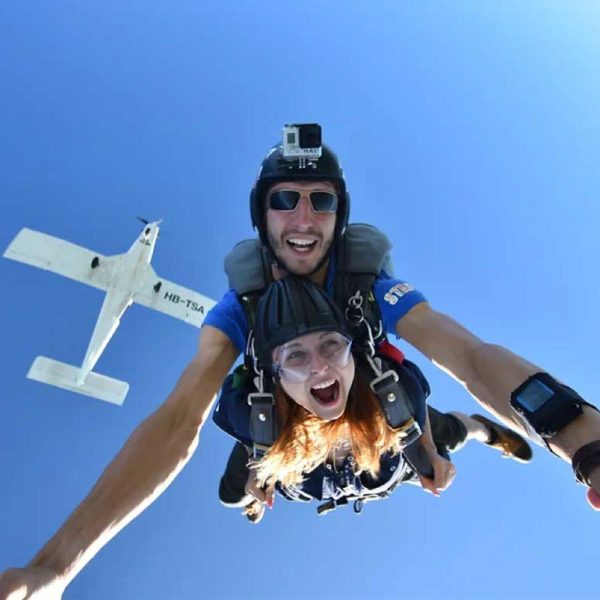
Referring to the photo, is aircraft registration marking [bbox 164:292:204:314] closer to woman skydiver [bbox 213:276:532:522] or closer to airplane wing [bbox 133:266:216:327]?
airplane wing [bbox 133:266:216:327]

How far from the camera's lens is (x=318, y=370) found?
3650 mm

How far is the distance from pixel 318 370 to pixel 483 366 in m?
1.05

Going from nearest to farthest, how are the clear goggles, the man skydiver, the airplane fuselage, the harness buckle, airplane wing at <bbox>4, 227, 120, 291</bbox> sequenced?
the man skydiver → the clear goggles → the harness buckle → airplane wing at <bbox>4, 227, 120, 291</bbox> → the airplane fuselage

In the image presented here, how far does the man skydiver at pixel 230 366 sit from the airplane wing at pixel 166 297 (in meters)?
11.9

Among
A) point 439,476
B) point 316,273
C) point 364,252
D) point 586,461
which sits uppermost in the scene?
point 364,252

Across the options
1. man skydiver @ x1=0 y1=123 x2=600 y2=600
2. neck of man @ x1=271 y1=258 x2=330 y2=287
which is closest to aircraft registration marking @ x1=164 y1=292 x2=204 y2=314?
man skydiver @ x1=0 y1=123 x2=600 y2=600

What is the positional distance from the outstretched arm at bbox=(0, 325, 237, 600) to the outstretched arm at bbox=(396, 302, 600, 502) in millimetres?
1499

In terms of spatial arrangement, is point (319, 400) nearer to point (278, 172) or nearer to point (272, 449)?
point (272, 449)

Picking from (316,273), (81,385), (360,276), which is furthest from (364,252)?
(81,385)

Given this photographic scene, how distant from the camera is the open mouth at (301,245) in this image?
15.3 ft

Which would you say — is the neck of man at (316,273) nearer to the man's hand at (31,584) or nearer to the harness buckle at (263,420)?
the harness buckle at (263,420)

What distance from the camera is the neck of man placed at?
15.5 ft

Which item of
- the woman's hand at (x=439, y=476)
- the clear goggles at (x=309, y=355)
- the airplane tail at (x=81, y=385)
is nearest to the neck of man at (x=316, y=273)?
the clear goggles at (x=309, y=355)

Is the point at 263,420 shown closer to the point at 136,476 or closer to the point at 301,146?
the point at 136,476
